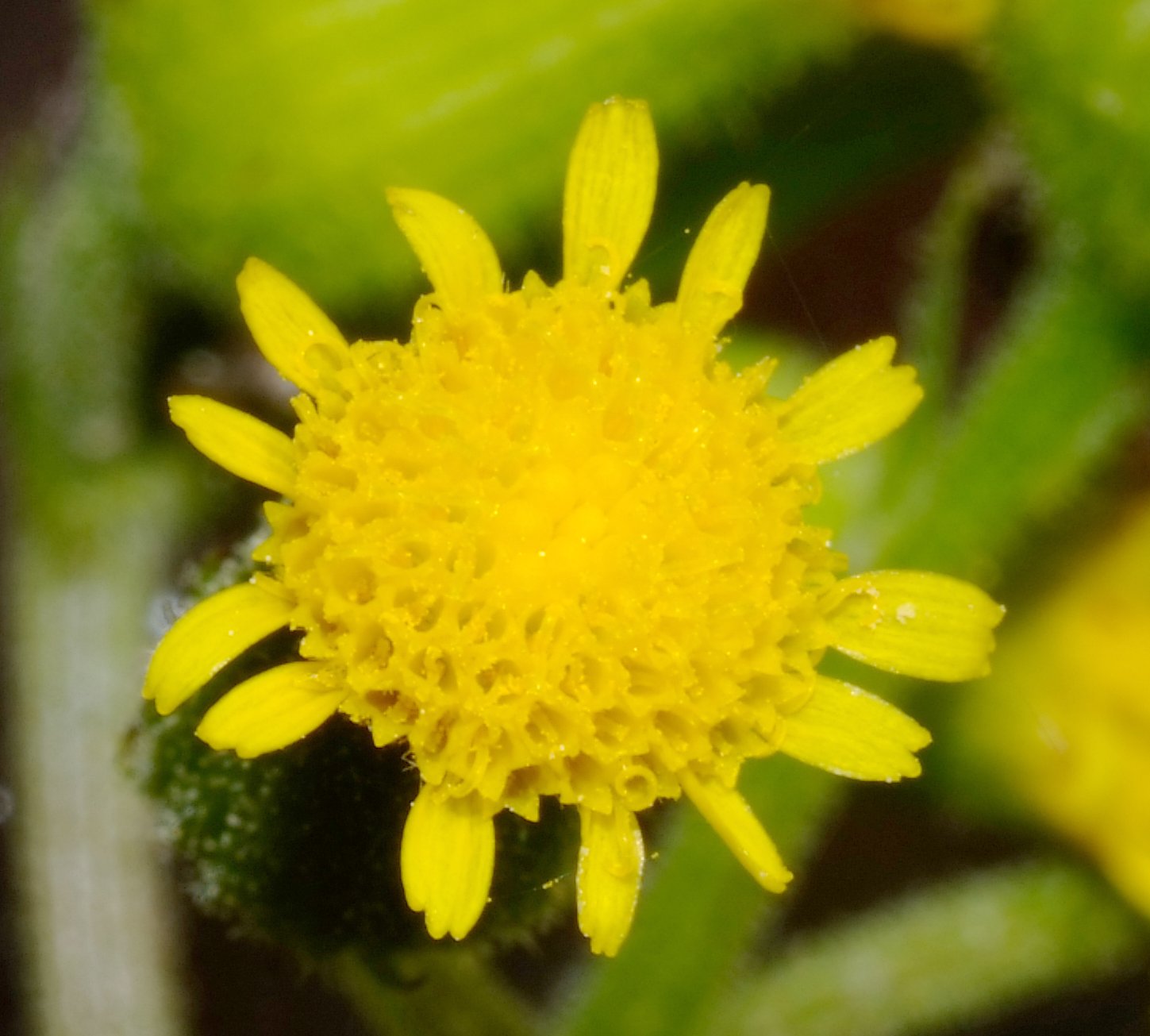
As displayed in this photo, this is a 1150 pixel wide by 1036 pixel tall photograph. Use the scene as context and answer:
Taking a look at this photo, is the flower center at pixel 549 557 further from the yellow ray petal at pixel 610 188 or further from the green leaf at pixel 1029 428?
the green leaf at pixel 1029 428

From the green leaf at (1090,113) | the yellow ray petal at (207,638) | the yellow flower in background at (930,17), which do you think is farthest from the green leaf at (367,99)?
the yellow ray petal at (207,638)

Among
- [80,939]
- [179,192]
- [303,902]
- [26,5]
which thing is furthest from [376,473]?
[26,5]

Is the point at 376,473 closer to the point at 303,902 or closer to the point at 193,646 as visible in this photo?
the point at 193,646

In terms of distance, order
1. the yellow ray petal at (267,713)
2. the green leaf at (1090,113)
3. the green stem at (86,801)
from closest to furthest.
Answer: the yellow ray petal at (267,713) → the green leaf at (1090,113) → the green stem at (86,801)

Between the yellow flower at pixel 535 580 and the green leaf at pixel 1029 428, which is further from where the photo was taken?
the green leaf at pixel 1029 428

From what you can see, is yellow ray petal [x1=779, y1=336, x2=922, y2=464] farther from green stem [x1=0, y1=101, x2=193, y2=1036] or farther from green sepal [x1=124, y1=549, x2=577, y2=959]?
green stem [x1=0, y1=101, x2=193, y2=1036]

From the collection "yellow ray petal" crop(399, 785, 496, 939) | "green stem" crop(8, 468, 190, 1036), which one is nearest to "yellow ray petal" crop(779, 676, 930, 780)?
"yellow ray petal" crop(399, 785, 496, 939)
